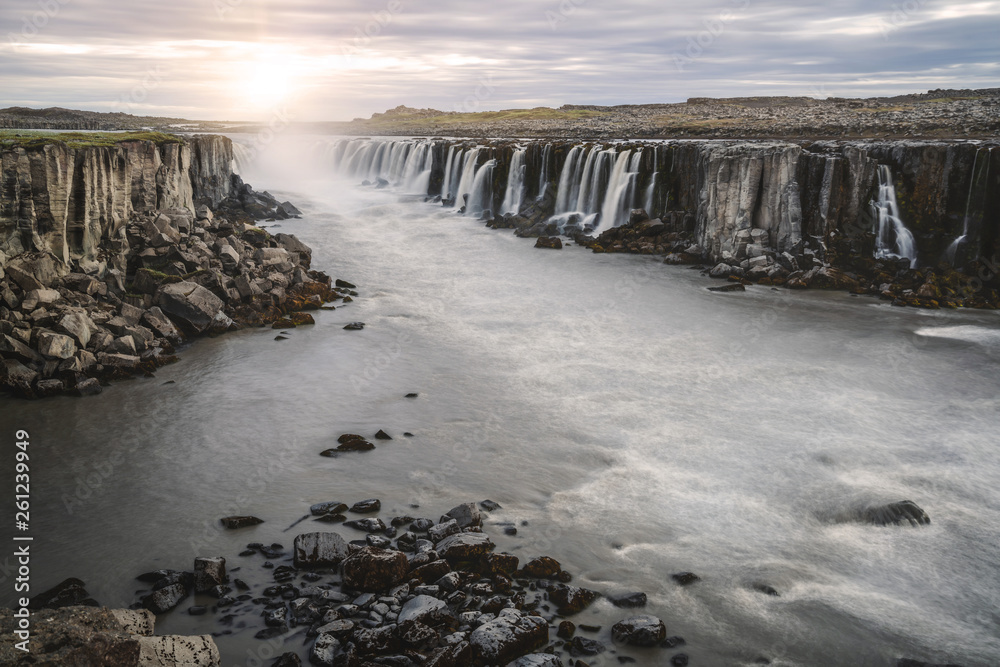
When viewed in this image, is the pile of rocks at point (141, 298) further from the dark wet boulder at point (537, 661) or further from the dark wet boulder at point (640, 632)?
the dark wet boulder at point (640, 632)

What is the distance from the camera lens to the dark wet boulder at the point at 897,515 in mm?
11617

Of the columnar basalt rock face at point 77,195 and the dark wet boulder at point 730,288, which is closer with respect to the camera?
the columnar basalt rock face at point 77,195

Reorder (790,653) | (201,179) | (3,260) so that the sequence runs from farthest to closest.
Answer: (201,179)
(3,260)
(790,653)

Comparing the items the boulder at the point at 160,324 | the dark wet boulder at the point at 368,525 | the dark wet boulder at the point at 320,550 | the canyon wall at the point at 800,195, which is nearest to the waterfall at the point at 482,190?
the canyon wall at the point at 800,195

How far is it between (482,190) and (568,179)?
737cm

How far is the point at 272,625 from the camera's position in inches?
344

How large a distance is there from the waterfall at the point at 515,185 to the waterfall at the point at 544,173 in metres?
1.34

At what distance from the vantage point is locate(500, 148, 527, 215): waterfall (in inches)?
1718

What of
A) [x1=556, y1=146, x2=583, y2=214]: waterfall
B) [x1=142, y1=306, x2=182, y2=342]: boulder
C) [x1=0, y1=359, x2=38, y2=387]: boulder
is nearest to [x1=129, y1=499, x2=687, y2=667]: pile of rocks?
[x1=0, y1=359, x2=38, y2=387]: boulder

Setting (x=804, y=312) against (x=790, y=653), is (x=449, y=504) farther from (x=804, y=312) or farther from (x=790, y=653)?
(x=804, y=312)

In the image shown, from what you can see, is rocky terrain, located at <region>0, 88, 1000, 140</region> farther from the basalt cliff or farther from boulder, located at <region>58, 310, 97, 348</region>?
boulder, located at <region>58, 310, 97, 348</region>

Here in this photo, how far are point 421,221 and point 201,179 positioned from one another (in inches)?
485

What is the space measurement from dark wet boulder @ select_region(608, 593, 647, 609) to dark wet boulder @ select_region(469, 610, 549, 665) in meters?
1.21

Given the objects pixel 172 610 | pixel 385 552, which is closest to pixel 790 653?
pixel 385 552
